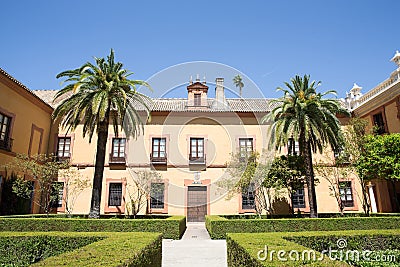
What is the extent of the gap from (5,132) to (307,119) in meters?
18.3

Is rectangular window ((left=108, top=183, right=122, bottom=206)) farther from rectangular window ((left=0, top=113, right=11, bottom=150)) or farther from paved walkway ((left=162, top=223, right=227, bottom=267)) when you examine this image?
paved walkway ((left=162, top=223, right=227, bottom=267))

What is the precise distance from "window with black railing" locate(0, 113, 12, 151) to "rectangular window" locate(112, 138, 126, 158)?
7.07 metres

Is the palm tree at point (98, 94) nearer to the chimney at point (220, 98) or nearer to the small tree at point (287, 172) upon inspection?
the small tree at point (287, 172)

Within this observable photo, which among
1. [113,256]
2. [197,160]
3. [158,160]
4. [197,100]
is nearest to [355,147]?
[197,160]

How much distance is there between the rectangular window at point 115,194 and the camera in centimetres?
2159

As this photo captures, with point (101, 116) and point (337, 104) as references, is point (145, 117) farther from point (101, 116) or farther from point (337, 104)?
point (337, 104)

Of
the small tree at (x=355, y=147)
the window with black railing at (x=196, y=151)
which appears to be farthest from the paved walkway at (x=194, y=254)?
the small tree at (x=355, y=147)

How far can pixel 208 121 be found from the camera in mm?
23391

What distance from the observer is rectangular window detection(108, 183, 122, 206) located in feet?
70.8

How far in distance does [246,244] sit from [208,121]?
1825 centimetres

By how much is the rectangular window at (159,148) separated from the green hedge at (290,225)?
10.2 meters

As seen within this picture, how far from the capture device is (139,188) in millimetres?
20188

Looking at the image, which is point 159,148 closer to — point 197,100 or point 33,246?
point 197,100

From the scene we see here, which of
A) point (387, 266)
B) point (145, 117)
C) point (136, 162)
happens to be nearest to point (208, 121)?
point (145, 117)
